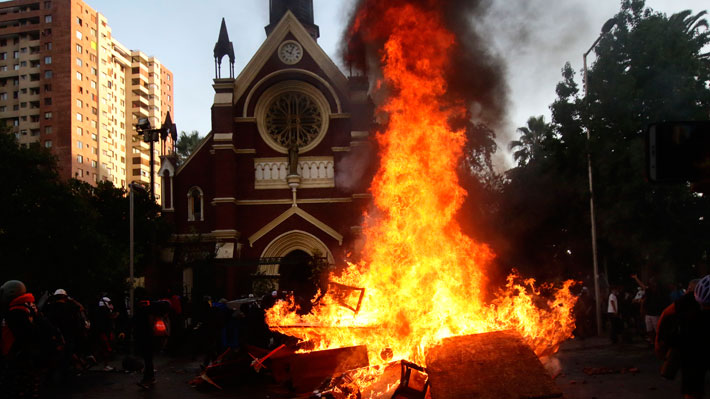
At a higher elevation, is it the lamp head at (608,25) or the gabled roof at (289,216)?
the lamp head at (608,25)

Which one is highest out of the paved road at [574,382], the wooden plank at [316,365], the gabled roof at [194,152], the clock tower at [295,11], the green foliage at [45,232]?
the clock tower at [295,11]

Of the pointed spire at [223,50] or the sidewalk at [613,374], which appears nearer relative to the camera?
the sidewalk at [613,374]

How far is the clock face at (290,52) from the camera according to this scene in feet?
106

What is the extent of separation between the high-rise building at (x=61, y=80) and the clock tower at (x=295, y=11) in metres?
43.0

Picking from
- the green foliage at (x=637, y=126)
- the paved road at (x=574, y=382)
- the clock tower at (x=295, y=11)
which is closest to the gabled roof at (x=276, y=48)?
the clock tower at (x=295, y=11)

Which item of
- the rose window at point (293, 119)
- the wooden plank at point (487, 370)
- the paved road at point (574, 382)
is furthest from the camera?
the rose window at point (293, 119)

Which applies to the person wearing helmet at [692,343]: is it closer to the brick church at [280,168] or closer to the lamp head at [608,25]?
the lamp head at [608,25]

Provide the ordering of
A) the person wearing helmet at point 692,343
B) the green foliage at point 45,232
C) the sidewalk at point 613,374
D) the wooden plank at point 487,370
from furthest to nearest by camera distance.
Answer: the green foliage at point 45,232, the sidewalk at point 613,374, the wooden plank at point 487,370, the person wearing helmet at point 692,343

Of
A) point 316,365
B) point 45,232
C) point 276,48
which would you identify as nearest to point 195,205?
point 276,48

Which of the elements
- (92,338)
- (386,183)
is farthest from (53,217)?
(386,183)

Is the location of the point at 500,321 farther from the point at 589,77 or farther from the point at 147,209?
the point at 147,209

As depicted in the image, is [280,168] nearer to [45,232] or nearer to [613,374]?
[45,232]

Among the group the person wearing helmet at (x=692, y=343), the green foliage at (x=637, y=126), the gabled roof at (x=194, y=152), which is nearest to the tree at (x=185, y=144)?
the gabled roof at (x=194, y=152)

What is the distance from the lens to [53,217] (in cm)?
2258
